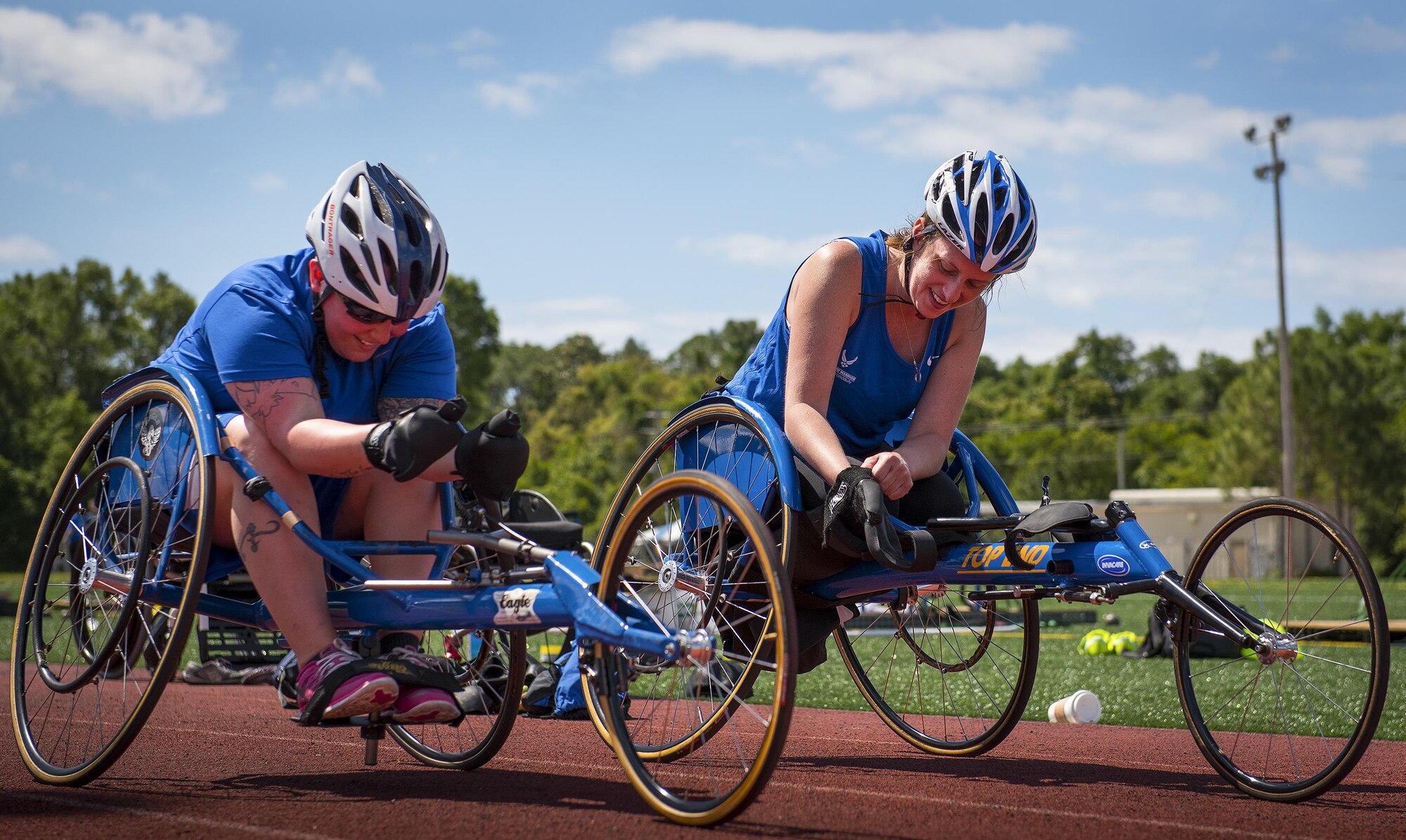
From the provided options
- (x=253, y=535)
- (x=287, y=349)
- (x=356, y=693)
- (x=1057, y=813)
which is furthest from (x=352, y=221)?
(x=1057, y=813)

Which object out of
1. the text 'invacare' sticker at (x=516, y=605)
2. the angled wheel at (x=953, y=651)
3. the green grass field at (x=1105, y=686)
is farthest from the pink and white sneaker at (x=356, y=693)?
the green grass field at (x=1105, y=686)

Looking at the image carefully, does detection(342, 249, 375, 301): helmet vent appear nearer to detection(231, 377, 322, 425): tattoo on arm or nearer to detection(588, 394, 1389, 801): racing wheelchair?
detection(231, 377, 322, 425): tattoo on arm

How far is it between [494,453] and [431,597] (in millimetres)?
475

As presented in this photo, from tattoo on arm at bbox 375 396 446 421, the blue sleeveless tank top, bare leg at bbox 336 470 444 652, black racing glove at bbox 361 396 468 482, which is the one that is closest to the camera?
black racing glove at bbox 361 396 468 482

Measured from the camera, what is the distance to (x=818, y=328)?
444 centimetres

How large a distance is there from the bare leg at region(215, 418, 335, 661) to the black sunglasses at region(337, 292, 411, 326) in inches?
17.0

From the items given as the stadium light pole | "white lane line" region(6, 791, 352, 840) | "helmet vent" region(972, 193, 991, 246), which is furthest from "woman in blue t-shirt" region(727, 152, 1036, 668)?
the stadium light pole

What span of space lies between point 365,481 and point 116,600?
891 mm

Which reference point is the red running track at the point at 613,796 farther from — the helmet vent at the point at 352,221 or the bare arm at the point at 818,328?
the helmet vent at the point at 352,221

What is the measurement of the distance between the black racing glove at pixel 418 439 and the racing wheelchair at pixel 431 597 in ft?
0.94

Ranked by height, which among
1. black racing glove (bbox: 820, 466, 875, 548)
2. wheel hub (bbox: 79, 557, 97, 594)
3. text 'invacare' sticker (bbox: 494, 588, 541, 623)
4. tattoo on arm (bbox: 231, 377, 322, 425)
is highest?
tattoo on arm (bbox: 231, 377, 322, 425)

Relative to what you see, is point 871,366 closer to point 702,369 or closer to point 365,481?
point 365,481

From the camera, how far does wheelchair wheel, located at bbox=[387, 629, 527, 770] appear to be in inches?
160

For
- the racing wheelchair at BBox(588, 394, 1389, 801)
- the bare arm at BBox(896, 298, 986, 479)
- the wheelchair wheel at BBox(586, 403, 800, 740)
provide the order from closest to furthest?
1. the racing wheelchair at BBox(588, 394, 1389, 801)
2. the wheelchair wheel at BBox(586, 403, 800, 740)
3. the bare arm at BBox(896, 298, 986, 479)
